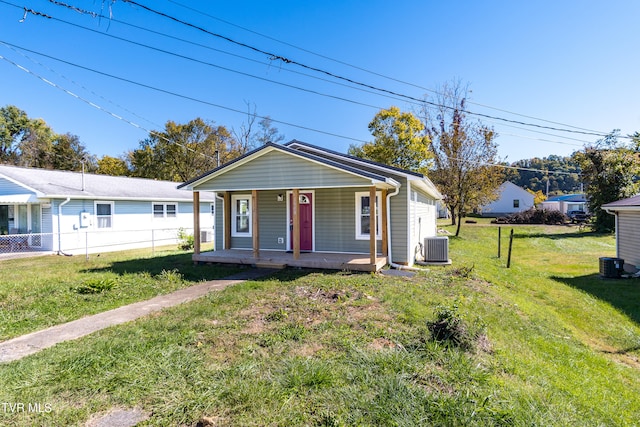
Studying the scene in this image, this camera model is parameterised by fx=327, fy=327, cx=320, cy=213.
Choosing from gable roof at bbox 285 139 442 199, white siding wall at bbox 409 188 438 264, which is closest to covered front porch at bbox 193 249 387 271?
white siding wall at bbox 409 188 438 264

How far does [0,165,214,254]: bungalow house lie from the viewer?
1353 cm

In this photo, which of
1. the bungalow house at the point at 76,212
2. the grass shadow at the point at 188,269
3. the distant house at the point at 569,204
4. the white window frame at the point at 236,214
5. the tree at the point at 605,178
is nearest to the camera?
the grass shadow at the point at 188,269

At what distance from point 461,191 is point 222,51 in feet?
57.5

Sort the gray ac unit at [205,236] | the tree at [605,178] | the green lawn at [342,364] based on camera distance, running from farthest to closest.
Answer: the tree at [605,178] → the gray ac unit at [205,236] → the green lawn at [342,364]

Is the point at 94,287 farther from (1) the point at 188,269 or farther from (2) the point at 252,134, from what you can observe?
(2) the point at 252,134

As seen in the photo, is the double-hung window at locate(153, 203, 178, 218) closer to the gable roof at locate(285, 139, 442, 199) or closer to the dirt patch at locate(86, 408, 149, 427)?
the gable roof at locate(285, 139, 442, 199)

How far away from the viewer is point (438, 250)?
10758 millimetres

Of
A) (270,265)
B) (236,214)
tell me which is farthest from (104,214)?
(270,265)

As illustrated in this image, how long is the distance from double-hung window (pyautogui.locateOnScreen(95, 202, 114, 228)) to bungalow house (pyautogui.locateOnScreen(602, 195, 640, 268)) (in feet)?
66.5

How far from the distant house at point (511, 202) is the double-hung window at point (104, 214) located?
42537 mm

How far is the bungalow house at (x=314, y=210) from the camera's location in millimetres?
8914

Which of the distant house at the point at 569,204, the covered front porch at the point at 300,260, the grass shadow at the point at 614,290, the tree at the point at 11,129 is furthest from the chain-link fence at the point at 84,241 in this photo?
the distant house at the point at 569,204

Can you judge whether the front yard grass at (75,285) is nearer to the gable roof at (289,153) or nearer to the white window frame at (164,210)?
the gable roof at (289,153)

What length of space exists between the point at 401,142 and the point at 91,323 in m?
24.9
